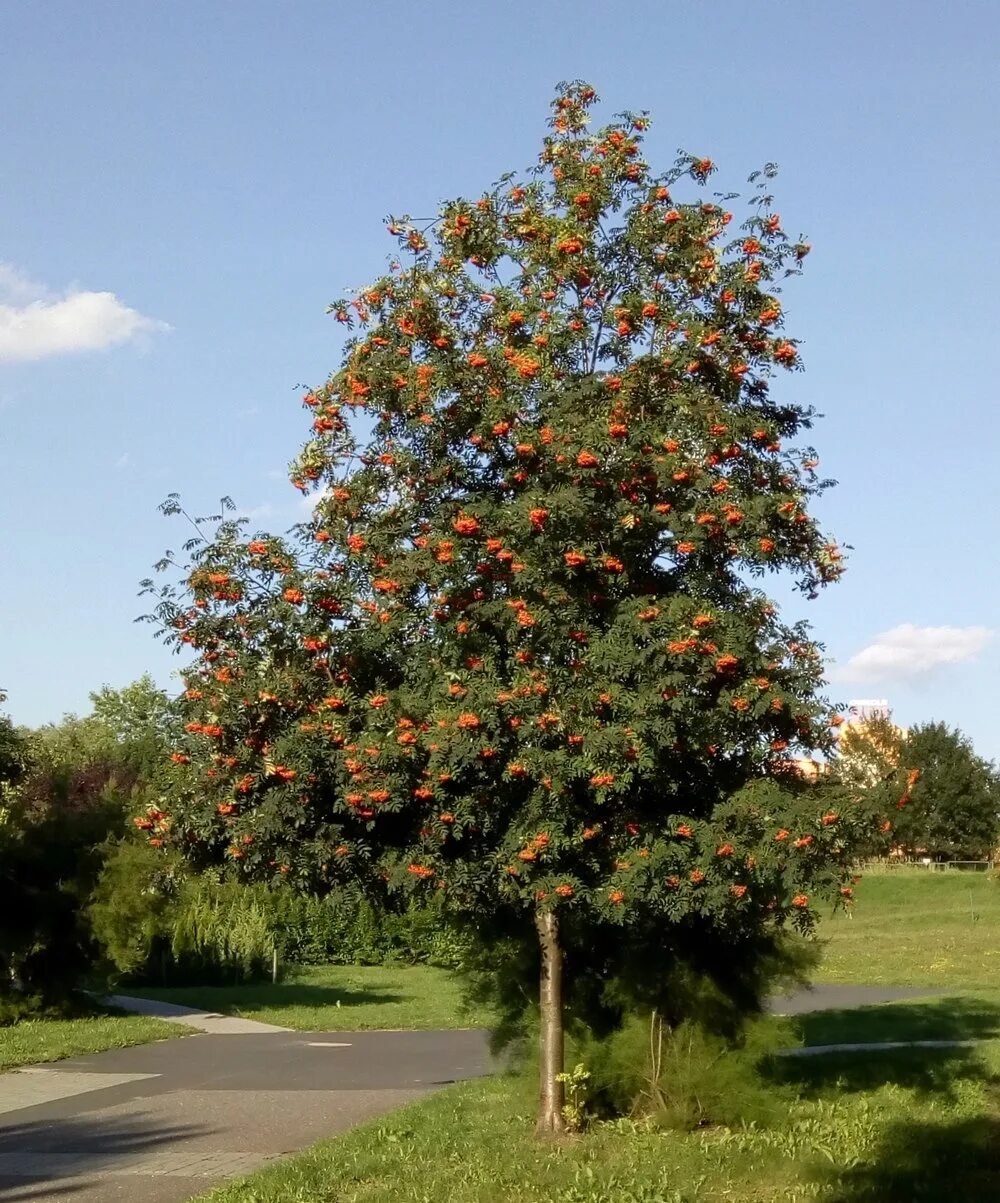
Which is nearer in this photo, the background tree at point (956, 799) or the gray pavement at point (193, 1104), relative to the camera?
the gray pavement at point (193, 1104)

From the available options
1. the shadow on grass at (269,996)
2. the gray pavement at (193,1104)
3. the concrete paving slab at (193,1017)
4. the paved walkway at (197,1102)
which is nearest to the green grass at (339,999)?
the shadow on grass at (269,996)

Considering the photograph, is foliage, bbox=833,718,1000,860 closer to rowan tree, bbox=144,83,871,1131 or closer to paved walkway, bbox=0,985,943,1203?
paved walkway, bbox=0,985,943,1203

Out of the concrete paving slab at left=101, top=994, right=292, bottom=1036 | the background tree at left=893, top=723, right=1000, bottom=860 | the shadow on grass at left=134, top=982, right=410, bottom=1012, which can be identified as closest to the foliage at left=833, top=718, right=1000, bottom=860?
the background tree at left=893, top=723, right=1000, bottom=860

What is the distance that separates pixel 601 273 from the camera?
9828 millimetres

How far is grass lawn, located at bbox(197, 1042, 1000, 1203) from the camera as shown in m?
8.67

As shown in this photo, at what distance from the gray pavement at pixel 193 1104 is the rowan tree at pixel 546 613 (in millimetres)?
2231

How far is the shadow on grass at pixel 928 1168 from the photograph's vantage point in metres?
8.62

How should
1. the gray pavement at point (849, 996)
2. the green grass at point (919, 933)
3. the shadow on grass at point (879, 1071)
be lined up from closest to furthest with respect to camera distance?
the shadow on grass at point (879, 1071)
the gray pavement at point (849, 996)
the green grass at point (919, 933)

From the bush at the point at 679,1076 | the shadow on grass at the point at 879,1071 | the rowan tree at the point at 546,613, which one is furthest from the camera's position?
the shadow on grass at the point at 879,1071

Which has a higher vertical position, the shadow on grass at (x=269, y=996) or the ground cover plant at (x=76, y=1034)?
the ground cover plant at (x=76, y=1034)

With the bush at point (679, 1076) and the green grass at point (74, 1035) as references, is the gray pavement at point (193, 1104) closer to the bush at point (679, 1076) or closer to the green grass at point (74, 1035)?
the green grass at point (74, 1035)

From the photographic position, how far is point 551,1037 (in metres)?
10.2

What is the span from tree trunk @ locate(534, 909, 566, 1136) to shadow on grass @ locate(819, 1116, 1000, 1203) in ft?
6.52

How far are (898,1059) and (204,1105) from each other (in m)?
6.64
